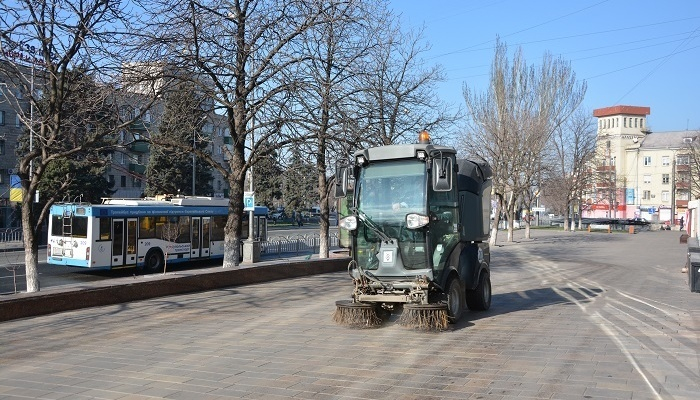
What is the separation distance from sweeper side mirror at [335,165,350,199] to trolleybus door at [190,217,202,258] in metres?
16.3

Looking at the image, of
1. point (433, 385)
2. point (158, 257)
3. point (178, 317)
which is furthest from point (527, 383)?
point (158, 257)

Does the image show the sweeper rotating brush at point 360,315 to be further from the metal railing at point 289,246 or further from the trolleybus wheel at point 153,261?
the metal railing at point 289,246

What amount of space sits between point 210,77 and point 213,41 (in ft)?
5.32

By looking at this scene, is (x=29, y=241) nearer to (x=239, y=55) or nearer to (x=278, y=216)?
(x=239, y=55)

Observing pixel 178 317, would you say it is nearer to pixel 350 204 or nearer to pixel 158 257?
pixel 350 204

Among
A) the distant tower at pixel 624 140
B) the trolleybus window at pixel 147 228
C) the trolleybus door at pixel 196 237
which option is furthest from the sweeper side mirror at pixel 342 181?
the distant tower at pixel 624 140

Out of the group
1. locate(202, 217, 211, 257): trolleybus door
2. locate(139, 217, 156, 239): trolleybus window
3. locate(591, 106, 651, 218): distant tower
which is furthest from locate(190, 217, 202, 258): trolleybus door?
locate(591, 106, 651, 218): distant tower

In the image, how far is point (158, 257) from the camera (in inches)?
1005

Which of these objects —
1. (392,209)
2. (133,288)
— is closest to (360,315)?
(392,209)

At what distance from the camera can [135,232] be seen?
954 inches

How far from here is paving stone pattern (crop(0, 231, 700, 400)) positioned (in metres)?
7.48

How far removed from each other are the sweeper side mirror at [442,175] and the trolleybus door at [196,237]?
1813 centimetres

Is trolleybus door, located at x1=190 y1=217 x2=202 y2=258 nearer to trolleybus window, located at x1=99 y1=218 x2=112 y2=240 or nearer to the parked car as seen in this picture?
trolleybus window, located at x1=99 y1=218 x2=112 y2=240

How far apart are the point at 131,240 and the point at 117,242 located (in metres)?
0.64
